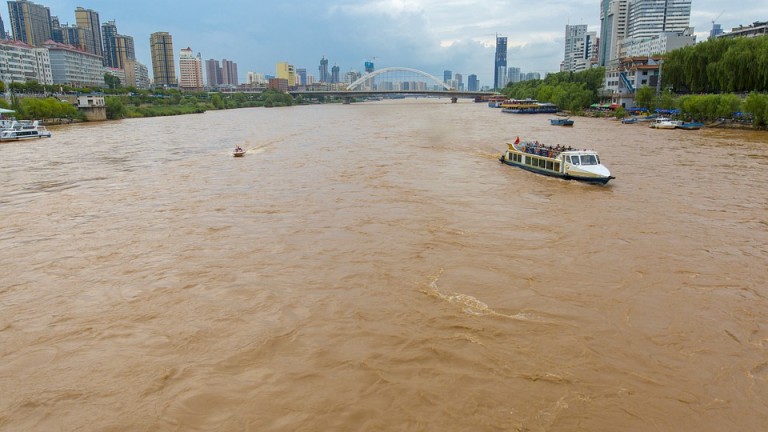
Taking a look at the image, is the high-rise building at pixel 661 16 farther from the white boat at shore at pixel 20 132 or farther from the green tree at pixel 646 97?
the white boat at shore at pixel 20 132

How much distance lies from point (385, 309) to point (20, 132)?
4433 centimetres

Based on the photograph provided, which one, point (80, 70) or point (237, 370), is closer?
point (237, 370)

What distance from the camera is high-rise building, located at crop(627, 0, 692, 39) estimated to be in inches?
5423

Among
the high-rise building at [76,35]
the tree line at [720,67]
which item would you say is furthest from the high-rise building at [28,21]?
the tree line at [720,67]

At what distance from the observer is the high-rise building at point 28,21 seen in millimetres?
175000

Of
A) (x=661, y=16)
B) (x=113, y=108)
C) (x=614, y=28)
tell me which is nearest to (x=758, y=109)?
(x=113, y=108)

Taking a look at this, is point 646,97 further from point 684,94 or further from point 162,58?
point 162,58

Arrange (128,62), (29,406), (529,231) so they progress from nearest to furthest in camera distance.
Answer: (29,406) → (529,231) → (128,62)

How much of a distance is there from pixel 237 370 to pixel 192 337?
1.27 m

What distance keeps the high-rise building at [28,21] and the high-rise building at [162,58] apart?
33.7 meters

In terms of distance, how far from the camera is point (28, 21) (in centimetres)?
17700

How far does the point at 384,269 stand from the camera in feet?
34.8

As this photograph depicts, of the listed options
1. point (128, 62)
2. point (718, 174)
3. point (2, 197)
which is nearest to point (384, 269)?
point (2, 197)

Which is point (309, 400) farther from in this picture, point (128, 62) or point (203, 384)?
point (128, 62)
